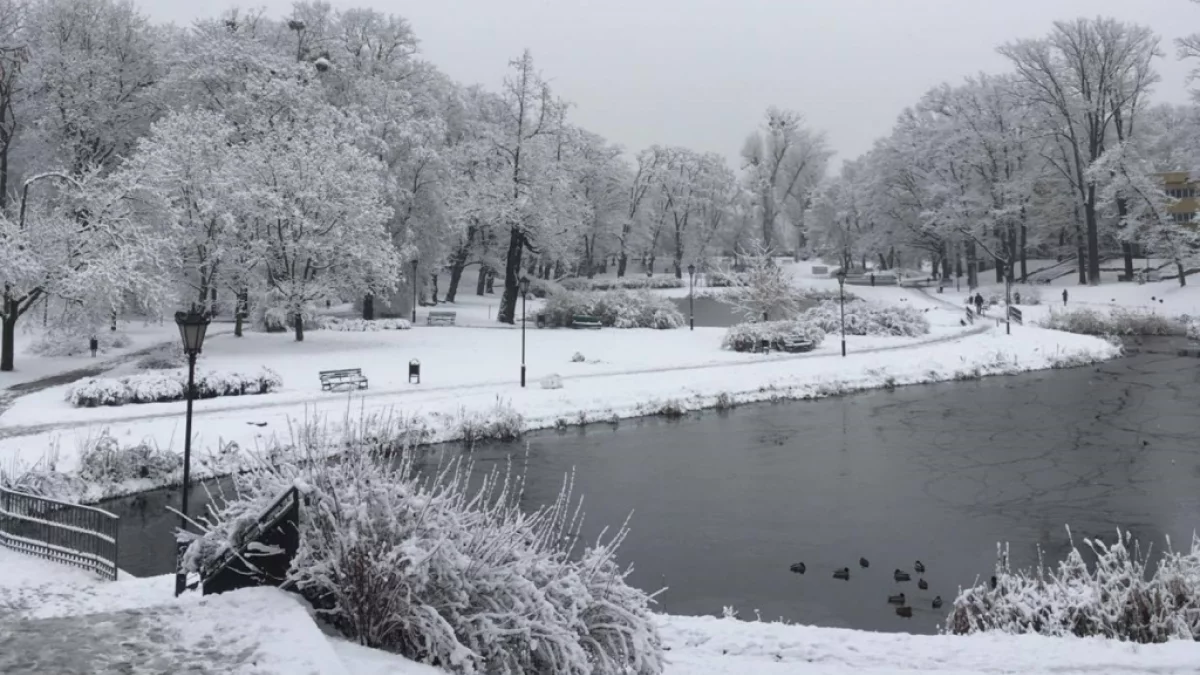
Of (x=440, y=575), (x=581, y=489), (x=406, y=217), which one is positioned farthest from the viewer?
(x=406, y=217)

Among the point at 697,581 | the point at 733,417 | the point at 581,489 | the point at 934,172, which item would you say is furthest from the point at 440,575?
the point at 934,172

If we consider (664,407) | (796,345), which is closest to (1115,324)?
(796,345)

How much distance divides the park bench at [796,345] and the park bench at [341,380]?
1786 centimetres

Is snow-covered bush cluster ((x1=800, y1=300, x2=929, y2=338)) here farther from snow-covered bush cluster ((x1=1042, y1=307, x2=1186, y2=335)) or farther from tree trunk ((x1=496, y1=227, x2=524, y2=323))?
tree trunk ((x1=496, y1=227, x2=524, y2=323))

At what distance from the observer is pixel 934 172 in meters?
62.8

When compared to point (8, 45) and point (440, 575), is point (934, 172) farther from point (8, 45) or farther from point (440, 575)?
point (440, 575)

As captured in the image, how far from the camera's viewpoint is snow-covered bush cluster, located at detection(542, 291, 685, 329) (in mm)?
44312

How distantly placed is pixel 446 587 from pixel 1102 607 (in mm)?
6947

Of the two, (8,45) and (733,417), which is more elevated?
(8,45)

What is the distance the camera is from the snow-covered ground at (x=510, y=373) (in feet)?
64.8

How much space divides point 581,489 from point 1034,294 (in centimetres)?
4488

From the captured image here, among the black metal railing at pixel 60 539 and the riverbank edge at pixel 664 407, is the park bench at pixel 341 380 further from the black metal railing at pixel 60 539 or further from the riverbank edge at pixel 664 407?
the black metal railing at pixel 60 539

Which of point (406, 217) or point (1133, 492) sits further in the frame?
point (406, 217)

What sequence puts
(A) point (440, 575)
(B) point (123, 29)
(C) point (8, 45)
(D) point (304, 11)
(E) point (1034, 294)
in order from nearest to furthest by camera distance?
(A) point (440, 575), (C) point (8, 45), (B) point (123, 29), (D) point (304, 11), (E) point (1034, 294)
